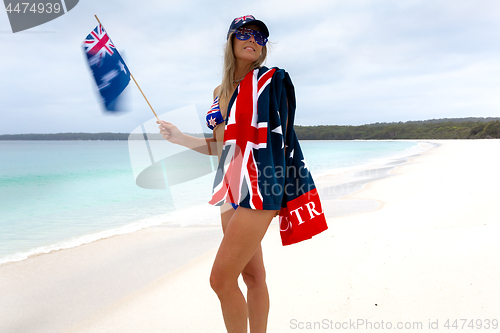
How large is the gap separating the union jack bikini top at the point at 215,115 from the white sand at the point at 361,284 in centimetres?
140

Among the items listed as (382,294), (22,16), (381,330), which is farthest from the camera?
(22,16)

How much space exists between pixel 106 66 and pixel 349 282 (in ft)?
7.98

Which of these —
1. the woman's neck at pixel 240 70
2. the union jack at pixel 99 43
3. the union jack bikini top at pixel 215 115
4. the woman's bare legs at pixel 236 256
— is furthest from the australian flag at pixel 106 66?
the woman's bare legs at pixel 236 256

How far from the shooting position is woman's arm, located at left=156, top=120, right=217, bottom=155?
1843 mm

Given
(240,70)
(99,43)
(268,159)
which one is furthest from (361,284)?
(99,43)

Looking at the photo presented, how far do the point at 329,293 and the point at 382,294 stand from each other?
0.38 metres

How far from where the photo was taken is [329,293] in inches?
92.4

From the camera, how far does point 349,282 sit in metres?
2.47

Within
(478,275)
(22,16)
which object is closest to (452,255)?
(478,275)

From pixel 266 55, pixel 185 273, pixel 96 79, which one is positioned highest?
pixel 96 79

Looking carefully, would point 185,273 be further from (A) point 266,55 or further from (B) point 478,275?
(B) point 478,275

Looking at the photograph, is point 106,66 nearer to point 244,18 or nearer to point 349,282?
point 244,18

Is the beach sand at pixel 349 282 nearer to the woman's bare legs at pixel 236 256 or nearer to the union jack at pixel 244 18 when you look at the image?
the woman's bare legs at pixel 236 256

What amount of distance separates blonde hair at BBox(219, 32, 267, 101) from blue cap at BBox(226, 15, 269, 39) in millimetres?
41
